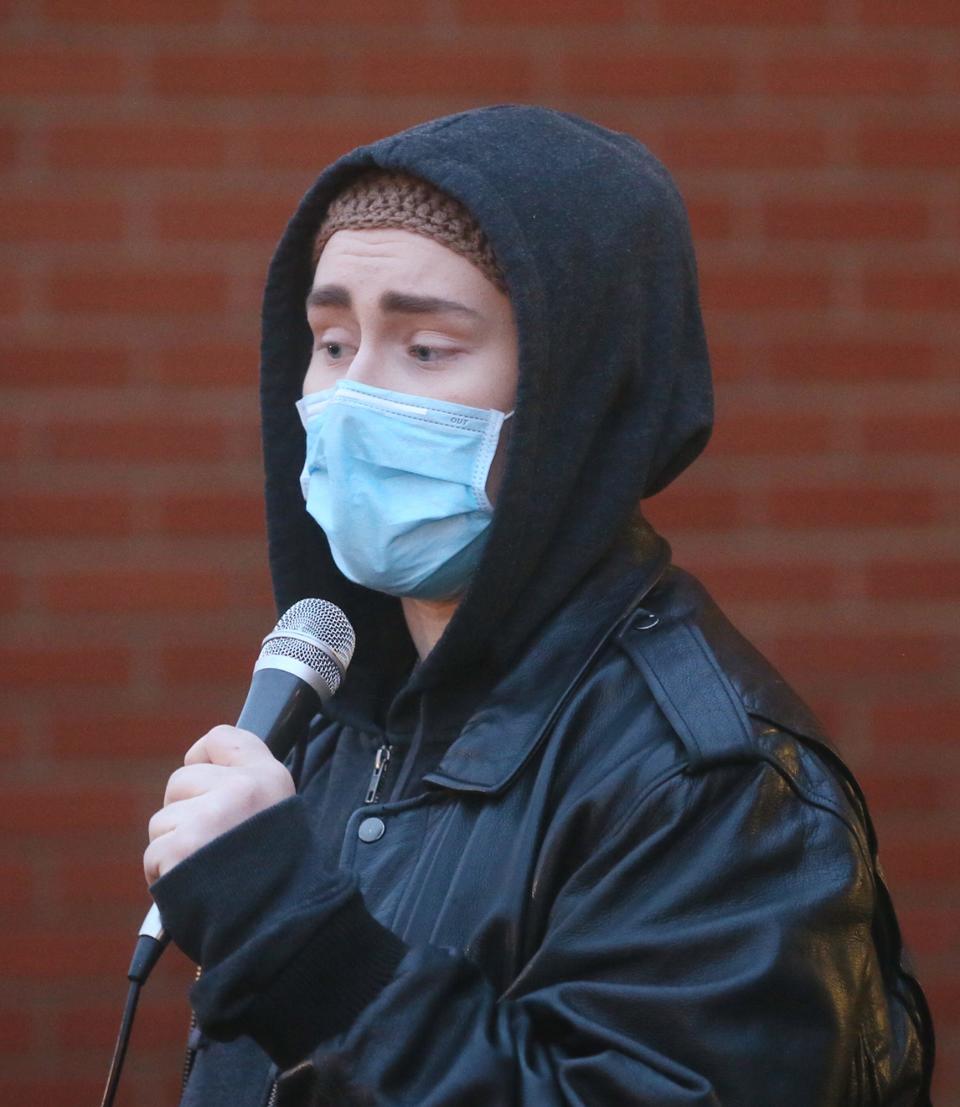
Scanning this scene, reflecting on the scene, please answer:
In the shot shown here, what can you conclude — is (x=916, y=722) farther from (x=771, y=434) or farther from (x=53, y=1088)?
(x=53, y=1088)

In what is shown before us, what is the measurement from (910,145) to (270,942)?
8.17 ft

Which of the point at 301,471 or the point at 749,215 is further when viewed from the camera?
the point at 749,215

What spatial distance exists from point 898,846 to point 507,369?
6.33ft

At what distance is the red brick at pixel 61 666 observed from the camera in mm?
3246

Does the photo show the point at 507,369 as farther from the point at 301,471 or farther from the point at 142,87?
the point at 142,87

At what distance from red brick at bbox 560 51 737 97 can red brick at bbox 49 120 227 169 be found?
72cm

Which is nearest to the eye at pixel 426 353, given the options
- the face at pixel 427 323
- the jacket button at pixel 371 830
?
the face at pixel 427 323

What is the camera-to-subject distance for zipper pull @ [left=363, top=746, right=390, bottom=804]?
1854 millimetres

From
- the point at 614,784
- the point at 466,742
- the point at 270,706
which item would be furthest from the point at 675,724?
the point at 270,706

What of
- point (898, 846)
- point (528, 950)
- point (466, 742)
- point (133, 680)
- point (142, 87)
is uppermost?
point (142, 87)

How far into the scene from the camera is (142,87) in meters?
3.26

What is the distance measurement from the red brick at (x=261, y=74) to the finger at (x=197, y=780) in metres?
2.09

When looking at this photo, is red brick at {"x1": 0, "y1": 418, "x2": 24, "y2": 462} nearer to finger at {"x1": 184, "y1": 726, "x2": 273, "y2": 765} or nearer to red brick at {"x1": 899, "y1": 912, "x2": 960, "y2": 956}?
finger at {"x1": 184, "y1": 726, "x2": 273, "y2": 765}

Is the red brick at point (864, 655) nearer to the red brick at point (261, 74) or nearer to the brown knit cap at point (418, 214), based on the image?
the red brick at point (261, 74)
